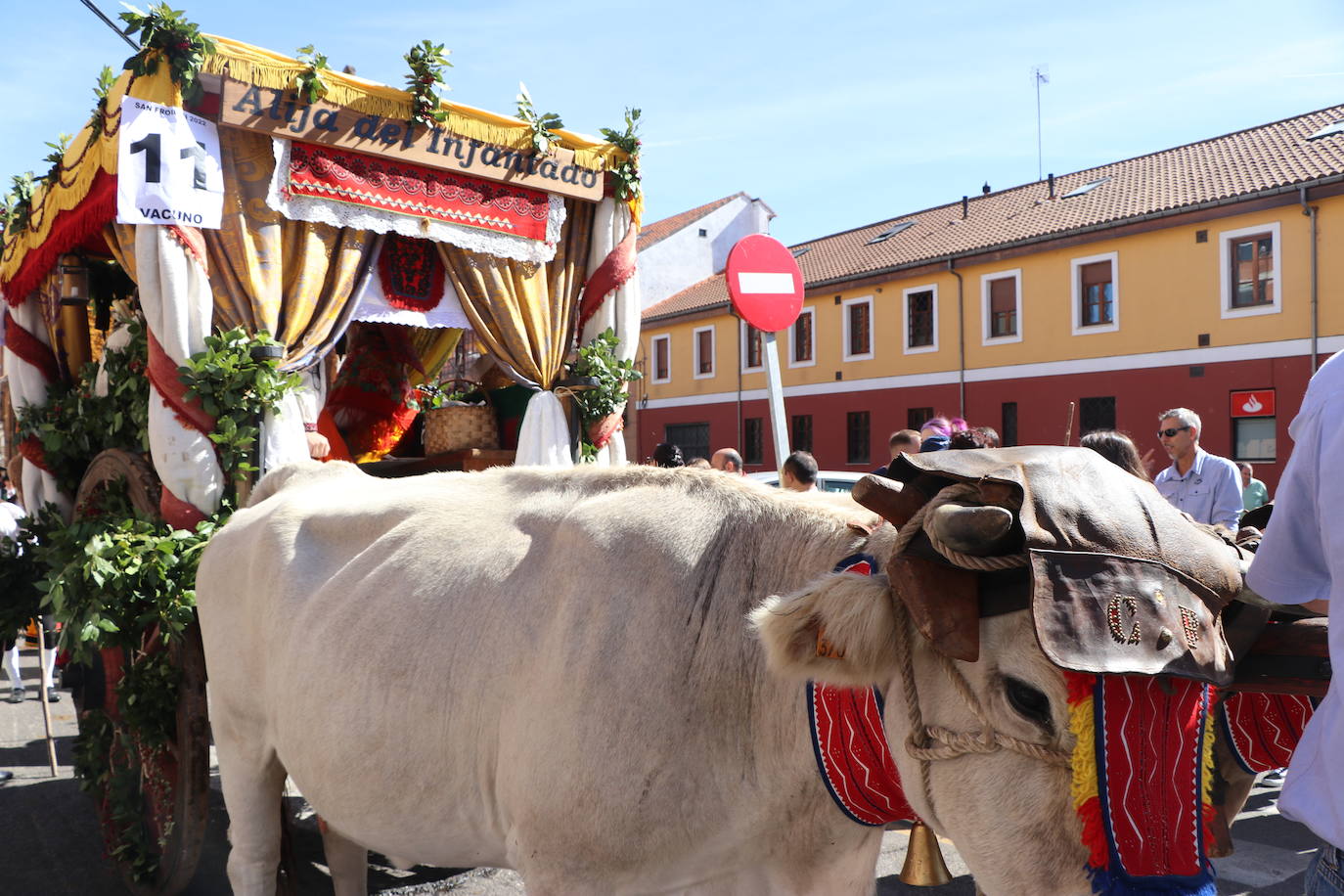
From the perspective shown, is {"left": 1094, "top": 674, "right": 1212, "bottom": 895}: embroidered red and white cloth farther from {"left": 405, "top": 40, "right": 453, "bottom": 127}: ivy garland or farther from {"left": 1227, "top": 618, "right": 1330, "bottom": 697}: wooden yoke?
{"left": 405, "top": 40, "right": 453, "bottom": 127}: ivy garland

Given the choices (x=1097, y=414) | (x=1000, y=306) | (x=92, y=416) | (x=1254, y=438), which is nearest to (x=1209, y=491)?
(x=92, y=416)

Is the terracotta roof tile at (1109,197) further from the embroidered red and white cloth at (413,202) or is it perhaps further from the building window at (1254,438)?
the embroidered red and white cloth at (413,202)

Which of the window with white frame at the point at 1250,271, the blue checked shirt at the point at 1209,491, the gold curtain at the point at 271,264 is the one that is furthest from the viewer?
the window with white frame at the point at 1250,271

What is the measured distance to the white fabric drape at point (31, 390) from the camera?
521cm

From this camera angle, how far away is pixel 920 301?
86.9 ft

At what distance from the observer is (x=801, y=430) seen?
2955 centimetres

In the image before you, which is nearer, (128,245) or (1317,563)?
(1317,563)

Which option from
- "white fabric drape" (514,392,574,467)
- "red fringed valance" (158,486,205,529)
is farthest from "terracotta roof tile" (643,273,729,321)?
"red fringed valance" (158,486,205,529)

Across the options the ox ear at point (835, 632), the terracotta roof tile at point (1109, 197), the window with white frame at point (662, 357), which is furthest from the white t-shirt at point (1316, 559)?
the window with white frame at point (662, 357)

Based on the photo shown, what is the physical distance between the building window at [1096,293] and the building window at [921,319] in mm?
3660

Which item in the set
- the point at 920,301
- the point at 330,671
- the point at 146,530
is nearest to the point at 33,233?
the point at 146,530

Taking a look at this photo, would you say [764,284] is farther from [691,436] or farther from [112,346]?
[691,436]

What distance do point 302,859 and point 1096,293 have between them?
22.4 metres

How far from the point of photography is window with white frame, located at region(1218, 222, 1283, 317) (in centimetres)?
1995
